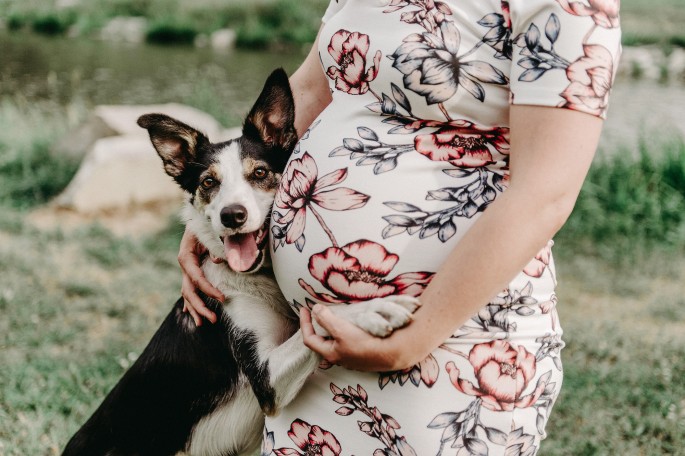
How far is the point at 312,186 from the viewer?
1647 mm

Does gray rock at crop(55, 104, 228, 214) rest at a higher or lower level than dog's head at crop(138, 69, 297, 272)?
lower

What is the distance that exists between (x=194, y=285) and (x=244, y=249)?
0.20 meters

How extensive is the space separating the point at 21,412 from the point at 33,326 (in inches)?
41.5

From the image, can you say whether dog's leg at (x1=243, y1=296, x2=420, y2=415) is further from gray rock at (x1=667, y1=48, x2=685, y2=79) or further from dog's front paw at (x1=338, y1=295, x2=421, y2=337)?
gray rock at (x1=667, y1=48, x2=685, y2=79)

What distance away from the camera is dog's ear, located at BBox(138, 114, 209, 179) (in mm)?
2379

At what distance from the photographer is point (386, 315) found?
1429mm

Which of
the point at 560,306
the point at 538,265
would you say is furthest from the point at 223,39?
the point at 538,265

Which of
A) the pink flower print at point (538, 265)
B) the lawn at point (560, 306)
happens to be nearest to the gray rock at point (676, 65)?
the lawn at point (560, 306)

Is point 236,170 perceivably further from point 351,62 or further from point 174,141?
point 351,62

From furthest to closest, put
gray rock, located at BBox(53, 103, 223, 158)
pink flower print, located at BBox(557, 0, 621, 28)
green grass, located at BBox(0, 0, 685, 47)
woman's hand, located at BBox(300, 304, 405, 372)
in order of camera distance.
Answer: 1. green grass, located at BBox(0, 0, 685, 47)
2. gray rock, located at BBox(53, 103, 223, 158)
3. woman's hand, located at BBox(300, 304, 405, 372)
4. pink flower print, located at BBox(557, 0, 621, 28)

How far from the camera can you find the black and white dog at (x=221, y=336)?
2.14m

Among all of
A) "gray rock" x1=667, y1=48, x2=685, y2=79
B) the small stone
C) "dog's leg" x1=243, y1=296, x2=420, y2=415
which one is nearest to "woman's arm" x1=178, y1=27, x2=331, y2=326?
"dog's leg" x1=243, y1=296, x2=420, y2=415

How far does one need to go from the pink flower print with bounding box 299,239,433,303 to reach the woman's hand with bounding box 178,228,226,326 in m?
0.50

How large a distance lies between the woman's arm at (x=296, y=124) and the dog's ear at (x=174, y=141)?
1.28 feet
